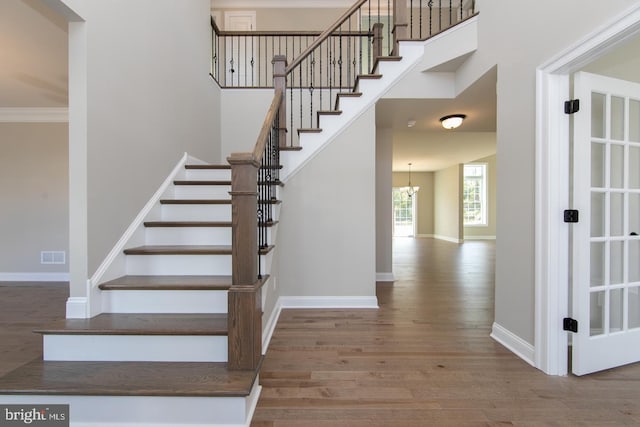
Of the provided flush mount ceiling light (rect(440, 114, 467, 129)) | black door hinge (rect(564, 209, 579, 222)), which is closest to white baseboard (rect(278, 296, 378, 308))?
black door hinge (rect(564, 209, 579, 222))

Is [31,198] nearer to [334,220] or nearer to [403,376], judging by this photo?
[334,220]

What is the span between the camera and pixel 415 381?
188cm

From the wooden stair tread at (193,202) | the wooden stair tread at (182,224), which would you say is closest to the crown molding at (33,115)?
the wooden stair tread at (193,202)

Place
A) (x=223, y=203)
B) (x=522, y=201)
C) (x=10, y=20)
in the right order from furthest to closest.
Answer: (x=223, y=203)
(x=10, y=20)
(x=522, y=201)

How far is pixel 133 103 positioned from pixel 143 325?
5.69 feet

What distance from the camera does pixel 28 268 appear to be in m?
4.25

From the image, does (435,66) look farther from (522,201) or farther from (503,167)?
(522,201)

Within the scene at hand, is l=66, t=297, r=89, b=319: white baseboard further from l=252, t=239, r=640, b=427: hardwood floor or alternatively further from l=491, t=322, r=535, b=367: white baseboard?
l=491, t=322, r=535, b=367: white baseboard

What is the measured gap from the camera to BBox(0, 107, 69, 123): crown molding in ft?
13.7

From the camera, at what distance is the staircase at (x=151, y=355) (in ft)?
4.77

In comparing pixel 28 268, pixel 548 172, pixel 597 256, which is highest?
pixel 548 172

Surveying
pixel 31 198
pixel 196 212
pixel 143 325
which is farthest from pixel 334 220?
pixel 31 198

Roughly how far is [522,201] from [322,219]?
183 centimetres

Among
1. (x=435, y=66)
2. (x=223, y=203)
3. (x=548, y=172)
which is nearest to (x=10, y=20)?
(x=223, y=203)
